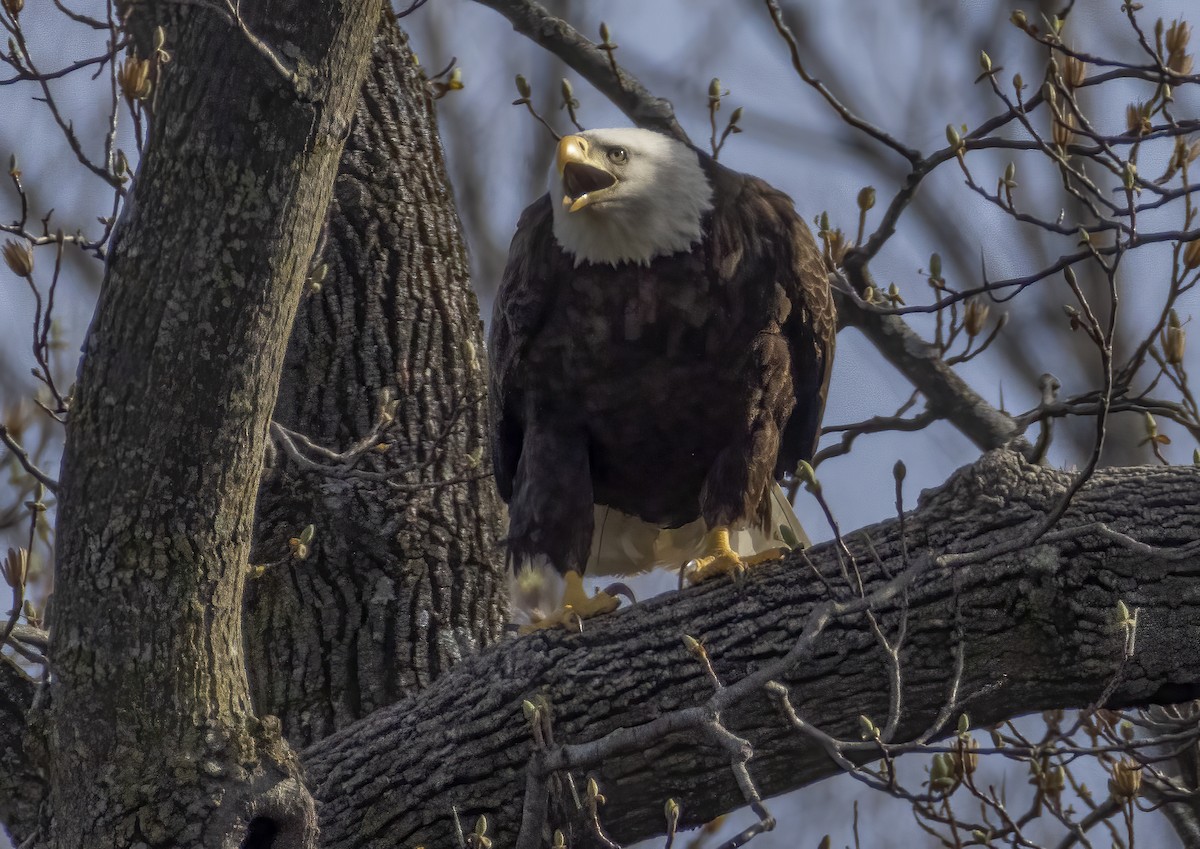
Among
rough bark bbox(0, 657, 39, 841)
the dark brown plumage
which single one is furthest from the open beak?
rough bark bbox(0, 657, 39, 841)

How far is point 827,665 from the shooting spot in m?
2.74

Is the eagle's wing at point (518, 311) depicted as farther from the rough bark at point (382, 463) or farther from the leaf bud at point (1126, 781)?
the leaf bud at point (1126, 781)

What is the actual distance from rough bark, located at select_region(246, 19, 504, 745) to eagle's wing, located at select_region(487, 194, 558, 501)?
0.32ft

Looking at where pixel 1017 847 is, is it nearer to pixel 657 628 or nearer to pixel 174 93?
pixel 657 628

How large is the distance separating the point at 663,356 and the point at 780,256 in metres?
0.41

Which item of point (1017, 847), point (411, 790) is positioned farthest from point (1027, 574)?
point (411, 790)

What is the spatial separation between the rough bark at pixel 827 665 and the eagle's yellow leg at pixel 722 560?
0.34 m

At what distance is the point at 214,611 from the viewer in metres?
2.44

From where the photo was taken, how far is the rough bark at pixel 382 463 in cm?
375

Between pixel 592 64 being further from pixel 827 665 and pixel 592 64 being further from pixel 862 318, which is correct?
pixel 827 665

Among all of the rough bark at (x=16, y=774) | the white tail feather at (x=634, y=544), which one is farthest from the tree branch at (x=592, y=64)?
the rough bark at (x=16, y=774)

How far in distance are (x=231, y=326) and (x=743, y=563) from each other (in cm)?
146

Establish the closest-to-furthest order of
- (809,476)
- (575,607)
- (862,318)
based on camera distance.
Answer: (809,476), (575,607), (862,318)

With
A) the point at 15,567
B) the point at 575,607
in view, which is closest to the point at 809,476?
the point at 575,607
